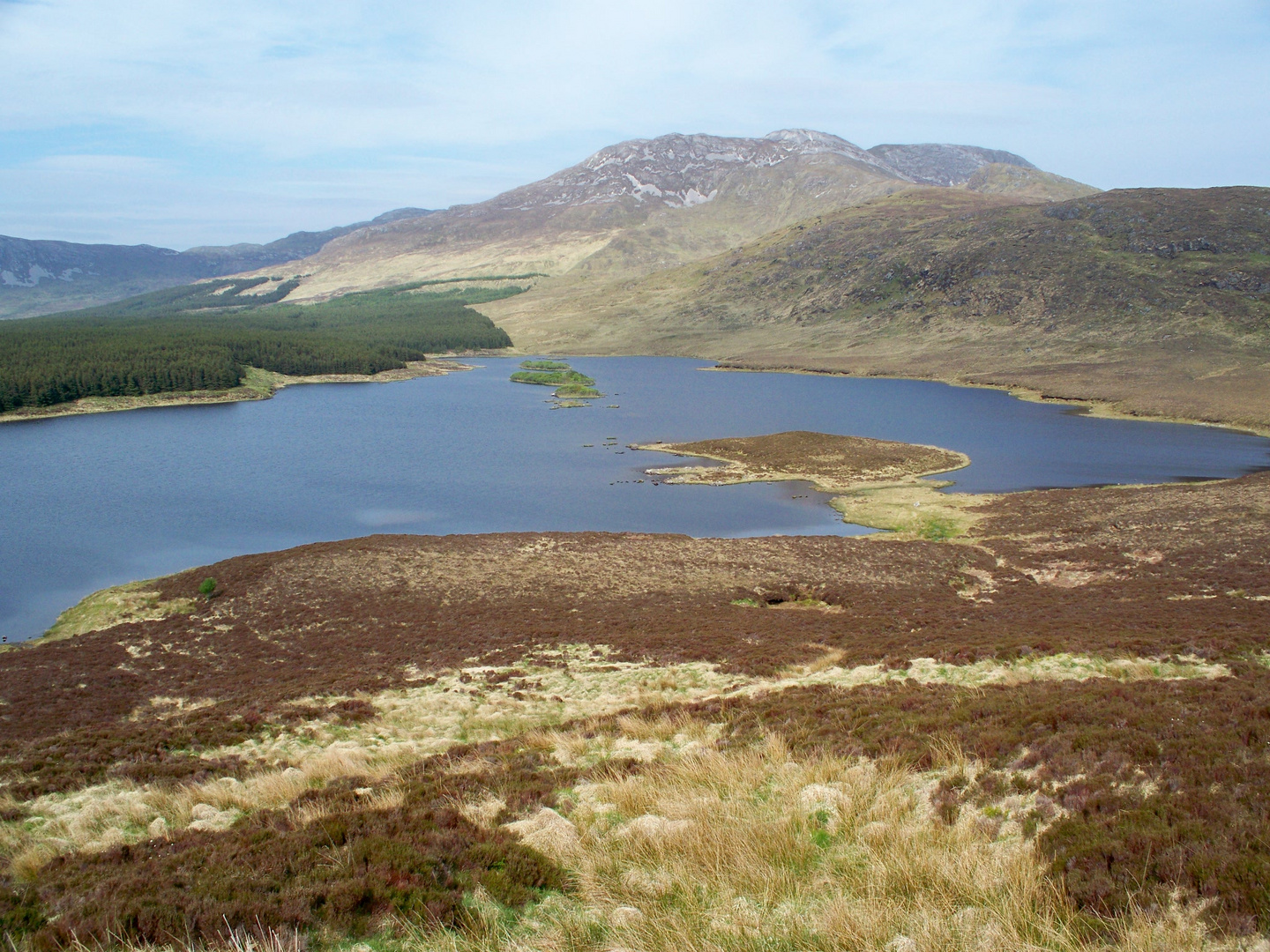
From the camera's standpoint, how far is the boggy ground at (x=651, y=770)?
6.52m

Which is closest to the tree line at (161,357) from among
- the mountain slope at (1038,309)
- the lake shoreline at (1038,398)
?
the mountain slope at (1038,309)

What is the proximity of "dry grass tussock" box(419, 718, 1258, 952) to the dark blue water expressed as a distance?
1163 inches

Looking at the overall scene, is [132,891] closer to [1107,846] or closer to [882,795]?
[882,795]

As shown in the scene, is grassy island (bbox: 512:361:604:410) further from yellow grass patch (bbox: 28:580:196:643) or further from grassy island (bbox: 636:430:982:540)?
yellow grass patch (bbox: 28:580:196:643)

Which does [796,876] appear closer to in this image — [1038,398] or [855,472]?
[855,472]

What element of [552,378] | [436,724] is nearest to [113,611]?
[436,724]

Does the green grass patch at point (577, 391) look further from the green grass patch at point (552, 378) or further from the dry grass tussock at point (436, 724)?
the dry grass tussock at point (436, 724)

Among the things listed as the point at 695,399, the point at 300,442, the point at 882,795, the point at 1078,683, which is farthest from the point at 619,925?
the point at 695,399

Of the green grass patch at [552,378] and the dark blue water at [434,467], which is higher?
the green grass patch at [552,378]

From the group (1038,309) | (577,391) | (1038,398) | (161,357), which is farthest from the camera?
(1038,309)

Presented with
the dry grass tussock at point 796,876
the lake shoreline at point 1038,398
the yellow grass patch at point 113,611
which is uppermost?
the lake shoreline at point 1038,398

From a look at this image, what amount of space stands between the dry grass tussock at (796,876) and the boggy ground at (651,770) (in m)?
0.04

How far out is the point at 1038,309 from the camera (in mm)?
143875

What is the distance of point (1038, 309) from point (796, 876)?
158709 mm
